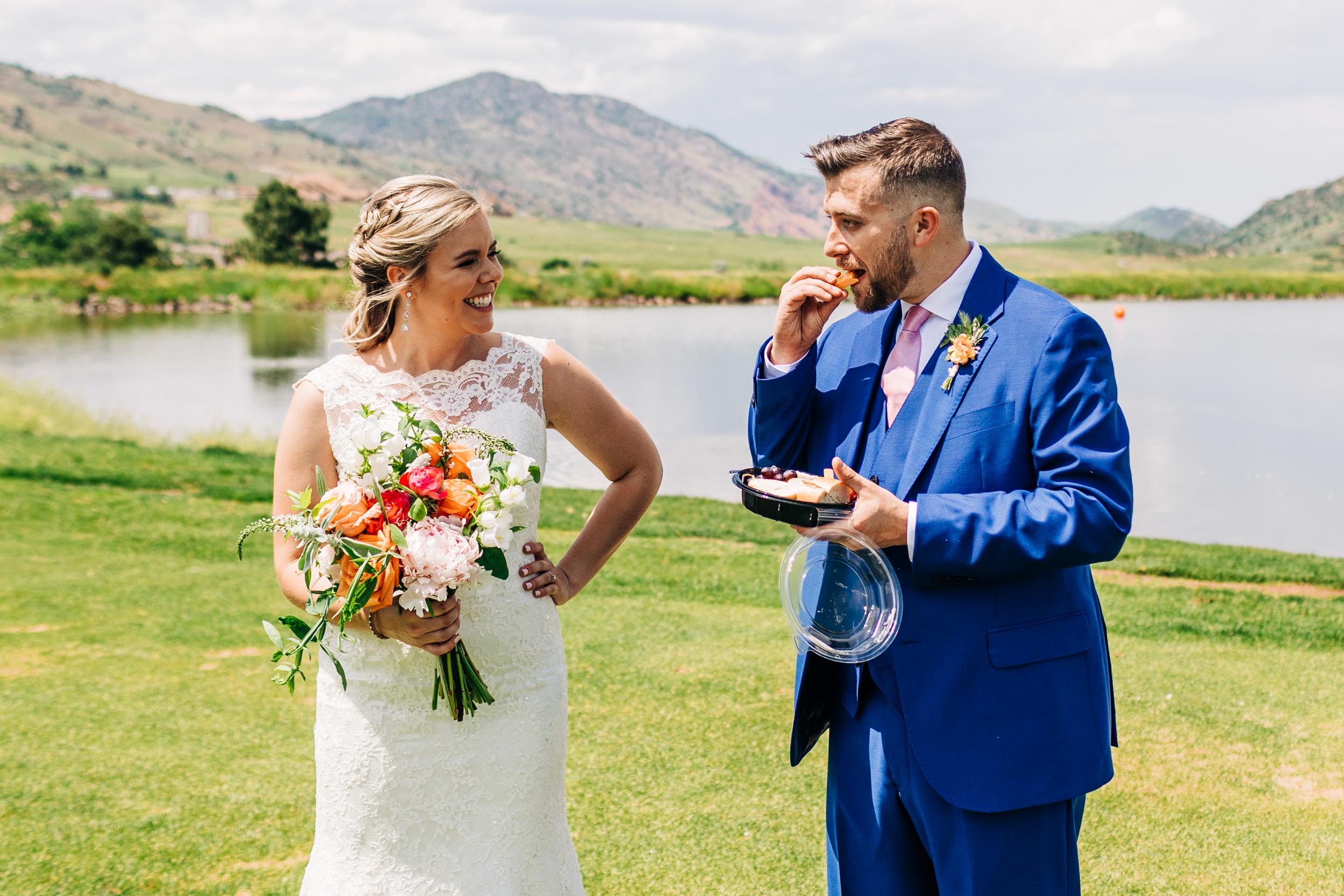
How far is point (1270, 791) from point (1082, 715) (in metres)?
3.58

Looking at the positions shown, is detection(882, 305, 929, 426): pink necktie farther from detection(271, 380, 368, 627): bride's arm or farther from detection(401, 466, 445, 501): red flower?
detection(271, 380, 368, 627): bride's arm

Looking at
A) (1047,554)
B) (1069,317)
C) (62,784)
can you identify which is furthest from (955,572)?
(62,784)

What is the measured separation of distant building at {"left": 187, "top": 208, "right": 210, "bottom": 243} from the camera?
9919cm

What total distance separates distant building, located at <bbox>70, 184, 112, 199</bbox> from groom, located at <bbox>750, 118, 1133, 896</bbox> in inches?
5560

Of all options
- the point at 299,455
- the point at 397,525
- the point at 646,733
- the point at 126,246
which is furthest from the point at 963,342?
the point at 126,246

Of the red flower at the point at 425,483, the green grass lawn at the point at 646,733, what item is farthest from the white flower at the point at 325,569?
the green grass lawn at the point at 646,733

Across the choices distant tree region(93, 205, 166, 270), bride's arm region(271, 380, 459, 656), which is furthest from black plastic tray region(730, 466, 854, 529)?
distant tree region(93, 205, 166, 270)

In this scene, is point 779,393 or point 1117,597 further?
point 1117,597

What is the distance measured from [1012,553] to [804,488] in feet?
1.72

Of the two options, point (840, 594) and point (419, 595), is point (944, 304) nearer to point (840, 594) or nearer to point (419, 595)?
point (840, 594)

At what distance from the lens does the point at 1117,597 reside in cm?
942

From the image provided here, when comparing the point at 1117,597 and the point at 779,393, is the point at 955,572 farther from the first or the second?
the point at 1117,597

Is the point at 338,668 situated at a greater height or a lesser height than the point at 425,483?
lesser

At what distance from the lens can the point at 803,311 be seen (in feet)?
9.61
